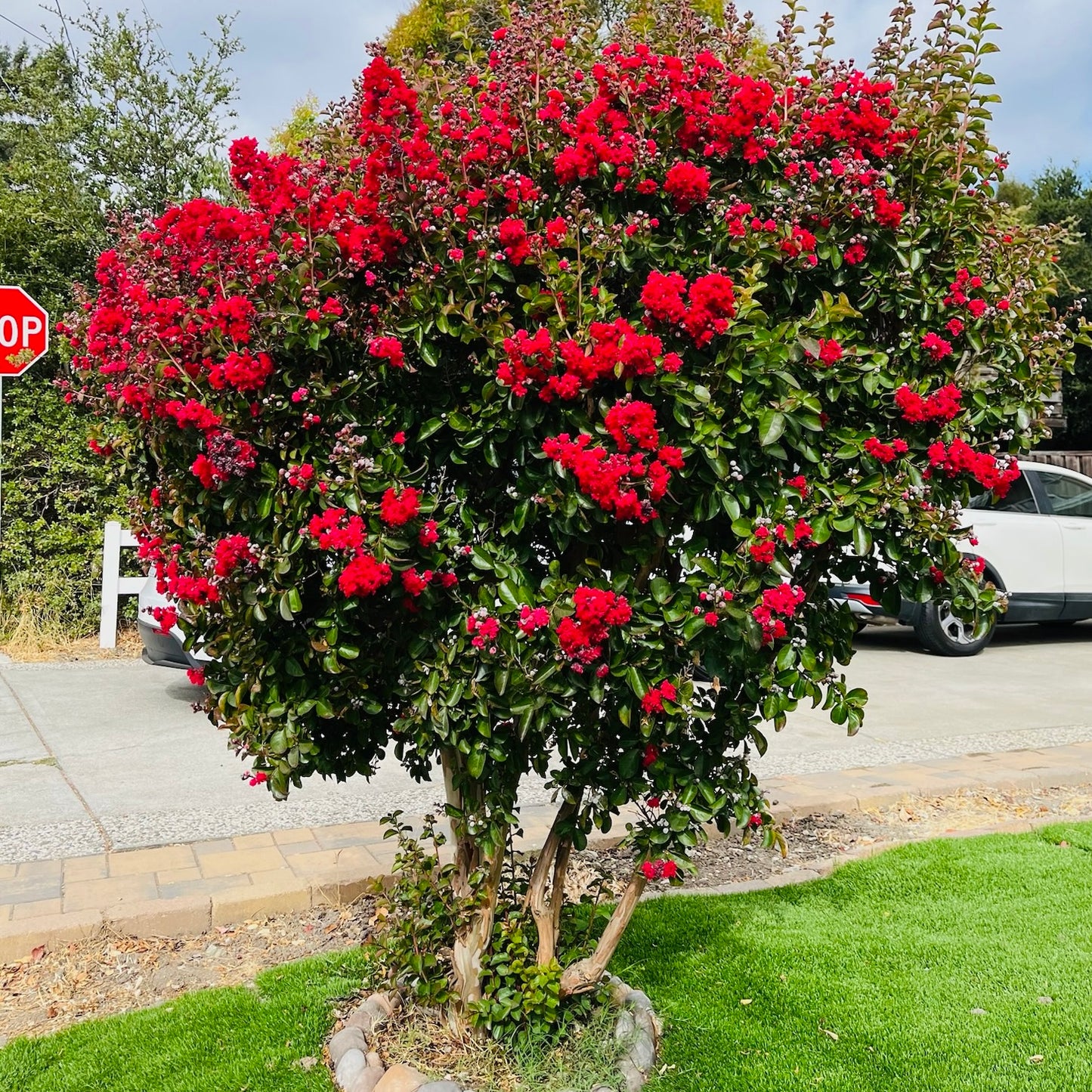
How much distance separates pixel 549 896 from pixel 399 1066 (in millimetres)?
596

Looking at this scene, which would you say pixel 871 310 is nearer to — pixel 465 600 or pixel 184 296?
pixel 465 600

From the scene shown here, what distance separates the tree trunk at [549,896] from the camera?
282cm

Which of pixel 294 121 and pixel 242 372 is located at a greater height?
pixel 294 121

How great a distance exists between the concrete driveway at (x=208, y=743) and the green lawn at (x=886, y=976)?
72.8 inches

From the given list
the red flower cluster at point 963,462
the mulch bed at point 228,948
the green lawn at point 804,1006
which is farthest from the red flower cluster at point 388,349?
the green lawn at point 804,1006

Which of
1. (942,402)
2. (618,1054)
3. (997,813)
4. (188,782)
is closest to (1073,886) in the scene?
(997,813)

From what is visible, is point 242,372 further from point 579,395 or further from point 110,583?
point 110,583

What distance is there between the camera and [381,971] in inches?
121

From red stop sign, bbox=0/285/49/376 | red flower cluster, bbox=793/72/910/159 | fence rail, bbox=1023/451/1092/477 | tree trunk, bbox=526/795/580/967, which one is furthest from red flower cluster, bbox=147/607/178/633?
fence rail, bbox=1023/451/1092/477

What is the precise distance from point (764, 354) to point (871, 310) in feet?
1.87

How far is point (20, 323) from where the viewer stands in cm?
958

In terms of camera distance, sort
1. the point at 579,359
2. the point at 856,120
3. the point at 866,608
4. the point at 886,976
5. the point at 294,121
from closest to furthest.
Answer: the point at 579,359 → the point at 856,120 → the point at 886,976 → the point at 866,608 → the point at 294,121

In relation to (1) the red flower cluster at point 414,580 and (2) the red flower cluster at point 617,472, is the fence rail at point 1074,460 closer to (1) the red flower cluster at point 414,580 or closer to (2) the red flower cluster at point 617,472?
(2) the red flower cluster at point 617,472

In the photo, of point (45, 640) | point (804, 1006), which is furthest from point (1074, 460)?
point (804, 1006)
